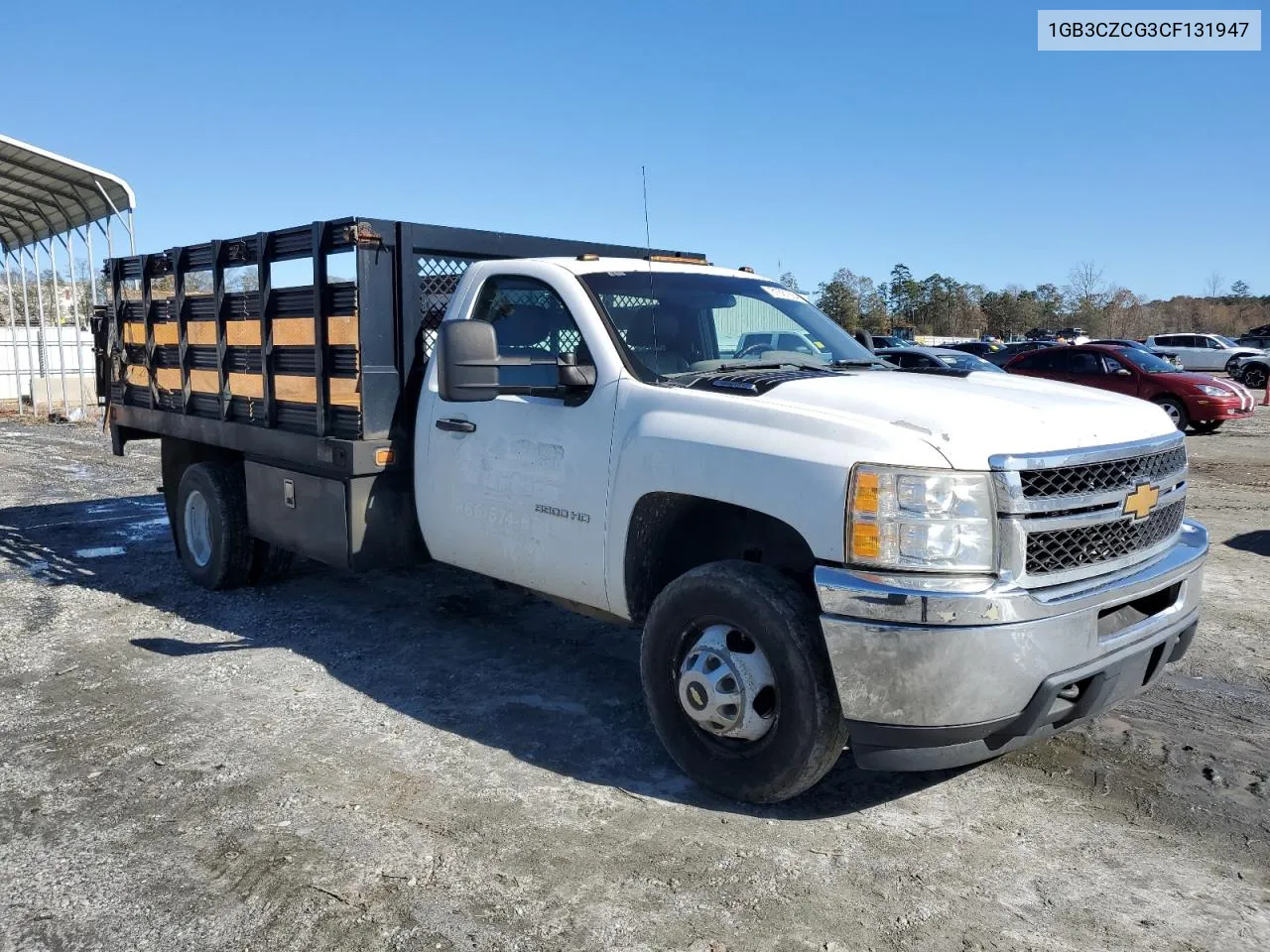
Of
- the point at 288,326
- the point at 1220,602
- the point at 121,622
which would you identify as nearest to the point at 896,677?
the point at 288,326

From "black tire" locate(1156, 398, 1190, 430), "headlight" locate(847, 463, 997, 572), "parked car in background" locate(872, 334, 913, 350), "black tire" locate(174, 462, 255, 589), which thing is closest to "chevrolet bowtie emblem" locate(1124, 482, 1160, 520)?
"headlight" locate(847, 463, 997, 572)

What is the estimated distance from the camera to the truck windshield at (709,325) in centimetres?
435

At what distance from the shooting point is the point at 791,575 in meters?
3.87

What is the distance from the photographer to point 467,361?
13.1 ft

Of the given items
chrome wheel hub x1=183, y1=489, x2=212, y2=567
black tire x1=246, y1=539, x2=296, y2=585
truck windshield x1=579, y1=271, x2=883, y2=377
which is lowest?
black tire x1=246, y1=539, x2=296, y2=585

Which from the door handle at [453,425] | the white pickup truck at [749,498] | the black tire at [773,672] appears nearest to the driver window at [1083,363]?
the white pickup truck at [749,498]

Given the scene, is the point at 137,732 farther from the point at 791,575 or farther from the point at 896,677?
the point at 896,677

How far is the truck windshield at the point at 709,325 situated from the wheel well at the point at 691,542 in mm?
598

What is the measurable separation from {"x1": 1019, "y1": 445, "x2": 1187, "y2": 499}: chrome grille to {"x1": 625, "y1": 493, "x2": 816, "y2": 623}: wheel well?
86 cm

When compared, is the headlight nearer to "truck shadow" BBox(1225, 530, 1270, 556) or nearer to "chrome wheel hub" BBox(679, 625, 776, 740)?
"chrome wheel hub" BBox(679, 625, 776, 740)

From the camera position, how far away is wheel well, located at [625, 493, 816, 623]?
3867 mm

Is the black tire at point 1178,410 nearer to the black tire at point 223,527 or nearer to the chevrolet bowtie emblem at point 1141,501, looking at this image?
the chevrolet bowtie emblem at point 1141,501

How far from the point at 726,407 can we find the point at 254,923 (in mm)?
2247

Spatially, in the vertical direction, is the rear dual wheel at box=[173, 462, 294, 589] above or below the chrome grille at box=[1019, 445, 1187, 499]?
below
